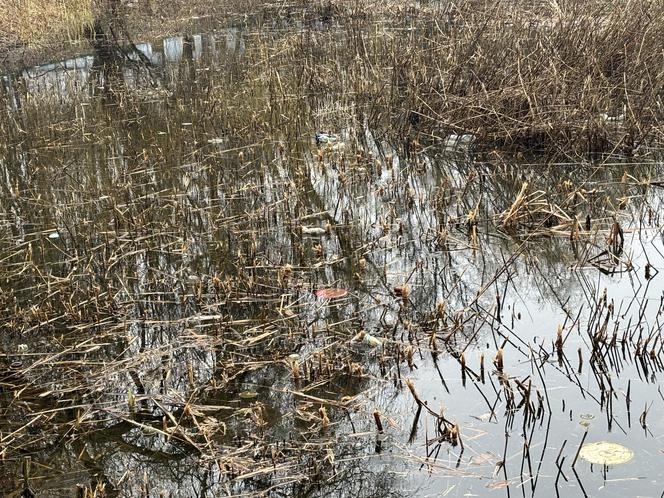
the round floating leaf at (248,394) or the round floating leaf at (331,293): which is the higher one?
the round floating leaf at (331,293)

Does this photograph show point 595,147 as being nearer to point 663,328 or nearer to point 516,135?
point 516,135

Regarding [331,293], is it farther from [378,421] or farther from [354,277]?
[378,421]

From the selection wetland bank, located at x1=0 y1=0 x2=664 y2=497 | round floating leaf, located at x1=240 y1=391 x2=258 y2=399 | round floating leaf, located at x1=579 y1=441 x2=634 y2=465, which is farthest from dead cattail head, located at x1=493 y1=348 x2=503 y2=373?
round floating leaf, located at x1=240 y1=391 x2=258 y2=399

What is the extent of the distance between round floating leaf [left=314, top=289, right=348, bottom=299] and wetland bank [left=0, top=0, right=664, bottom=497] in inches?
0.7

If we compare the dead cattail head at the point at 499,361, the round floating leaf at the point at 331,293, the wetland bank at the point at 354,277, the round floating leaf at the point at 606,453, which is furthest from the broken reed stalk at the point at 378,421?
the round floating leaf at the point at 331,293

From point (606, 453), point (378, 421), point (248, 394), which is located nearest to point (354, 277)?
point (248, 394)

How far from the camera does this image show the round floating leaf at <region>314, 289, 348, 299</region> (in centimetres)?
464

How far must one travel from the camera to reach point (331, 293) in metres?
4.68

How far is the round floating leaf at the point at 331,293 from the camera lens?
4.64 meters

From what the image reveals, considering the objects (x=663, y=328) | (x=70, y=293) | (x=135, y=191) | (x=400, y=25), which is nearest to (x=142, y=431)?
(x=70, y=293)

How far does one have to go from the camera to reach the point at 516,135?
22.9 feet

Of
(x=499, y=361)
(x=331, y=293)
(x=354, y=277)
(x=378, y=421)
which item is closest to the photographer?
(x=378, y=421)

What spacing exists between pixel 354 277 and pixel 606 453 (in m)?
2.11

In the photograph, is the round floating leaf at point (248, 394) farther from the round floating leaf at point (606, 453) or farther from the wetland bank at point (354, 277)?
the round floating leaf at point (606, 453)
